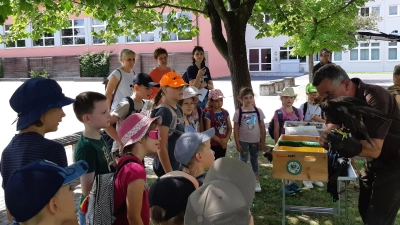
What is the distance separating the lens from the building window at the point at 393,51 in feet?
123

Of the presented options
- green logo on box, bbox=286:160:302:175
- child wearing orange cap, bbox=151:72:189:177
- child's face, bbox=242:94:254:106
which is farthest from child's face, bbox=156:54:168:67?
green logo on box, bbox=286:160:302:175

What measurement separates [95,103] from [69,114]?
509 inches

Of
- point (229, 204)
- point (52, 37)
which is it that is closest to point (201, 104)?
point (229, 204)

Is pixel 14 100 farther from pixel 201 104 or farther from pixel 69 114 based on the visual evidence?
pixel 69 114

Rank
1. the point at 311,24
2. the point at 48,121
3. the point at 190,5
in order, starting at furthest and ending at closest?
the point at 311,24 < the point at 190,5 < the point at 48,121

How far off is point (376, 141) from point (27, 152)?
2556 millimetres

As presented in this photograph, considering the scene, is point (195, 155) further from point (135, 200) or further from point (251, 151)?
point (251, 151)

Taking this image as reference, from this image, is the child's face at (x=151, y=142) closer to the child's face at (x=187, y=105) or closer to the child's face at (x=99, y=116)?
the child's face at (x=99, y=116)

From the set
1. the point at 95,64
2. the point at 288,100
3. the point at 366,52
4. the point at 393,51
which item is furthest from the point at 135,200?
the point at 366,52

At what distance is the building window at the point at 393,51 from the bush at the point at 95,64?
85.6 ft

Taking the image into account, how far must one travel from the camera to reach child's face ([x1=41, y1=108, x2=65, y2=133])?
9.05 feet

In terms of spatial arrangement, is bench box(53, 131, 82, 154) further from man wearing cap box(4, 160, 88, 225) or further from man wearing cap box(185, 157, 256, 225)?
man wearing cap box(185, 157, 256, 225)

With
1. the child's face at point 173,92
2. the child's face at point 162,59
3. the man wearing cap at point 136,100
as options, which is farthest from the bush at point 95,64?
the child's face at point 173,92

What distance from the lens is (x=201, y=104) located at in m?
7.04
